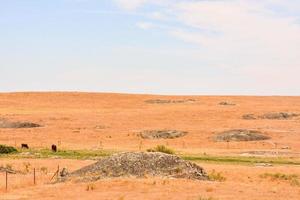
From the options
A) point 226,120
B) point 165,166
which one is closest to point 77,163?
point 165,166

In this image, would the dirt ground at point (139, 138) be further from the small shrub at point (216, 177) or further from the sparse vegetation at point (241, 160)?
the sparse vegetation at point (241, 160)

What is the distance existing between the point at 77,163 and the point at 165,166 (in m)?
16.8

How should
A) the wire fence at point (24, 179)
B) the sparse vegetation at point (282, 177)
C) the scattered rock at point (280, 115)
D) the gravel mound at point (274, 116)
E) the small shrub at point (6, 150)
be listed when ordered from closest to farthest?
the wire fence at point (24, 179) → the sparse vegetation at point (282, 177) → the small shrub at point (6, 150) → the gravel mound at point (274, 116) → the scattered rock at point (280, 115)

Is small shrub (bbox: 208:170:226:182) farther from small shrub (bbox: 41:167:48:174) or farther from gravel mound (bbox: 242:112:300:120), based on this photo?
gravel mound (bbox: 242:112:300:120)

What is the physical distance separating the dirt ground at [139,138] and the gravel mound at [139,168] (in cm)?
186

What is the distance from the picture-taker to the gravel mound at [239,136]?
308 ft

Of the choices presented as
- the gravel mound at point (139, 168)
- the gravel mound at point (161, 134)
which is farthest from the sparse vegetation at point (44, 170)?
the gravel mound at point (161, 134)

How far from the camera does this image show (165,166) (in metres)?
45.8

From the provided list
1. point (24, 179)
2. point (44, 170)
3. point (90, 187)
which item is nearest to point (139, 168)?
point (90, 187)

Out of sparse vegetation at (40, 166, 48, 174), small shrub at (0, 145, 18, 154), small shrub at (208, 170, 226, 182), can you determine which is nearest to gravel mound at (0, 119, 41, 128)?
small shrub at (0, 145, 18, 154)

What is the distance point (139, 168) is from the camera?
148 feet

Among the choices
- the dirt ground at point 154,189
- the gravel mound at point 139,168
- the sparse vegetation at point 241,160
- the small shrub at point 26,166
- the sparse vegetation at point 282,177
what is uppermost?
the gravel mound at point 139,168

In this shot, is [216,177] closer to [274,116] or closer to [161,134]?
[161,134]

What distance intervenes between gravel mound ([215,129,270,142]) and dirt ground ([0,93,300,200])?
1527 millimetres
